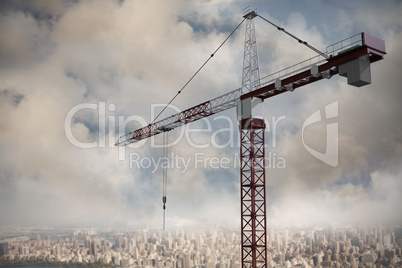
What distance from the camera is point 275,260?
56156mm

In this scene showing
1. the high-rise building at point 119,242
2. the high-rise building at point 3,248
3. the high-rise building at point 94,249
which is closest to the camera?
the high-rise building at point 3,248

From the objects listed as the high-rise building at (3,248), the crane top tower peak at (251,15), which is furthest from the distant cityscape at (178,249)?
the crane top tower peak at (251,15)

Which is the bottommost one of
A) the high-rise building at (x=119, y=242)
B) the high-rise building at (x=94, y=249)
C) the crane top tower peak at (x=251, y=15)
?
the high-rise building at (x=94, y=249)

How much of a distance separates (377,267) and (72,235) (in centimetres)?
4538

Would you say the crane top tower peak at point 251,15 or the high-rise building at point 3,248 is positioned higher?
the crane top tower peak at point 251,15

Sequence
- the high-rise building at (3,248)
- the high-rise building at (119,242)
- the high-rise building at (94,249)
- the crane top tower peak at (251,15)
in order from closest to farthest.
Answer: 1. the crane top tower peak at (251,15)
2. the high-rise building at (3,248)
3. the high-rise building at (94,249)
4. the high-rise building at (119,242)

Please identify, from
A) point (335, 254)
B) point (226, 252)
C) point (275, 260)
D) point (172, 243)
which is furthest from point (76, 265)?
point (335, 254)

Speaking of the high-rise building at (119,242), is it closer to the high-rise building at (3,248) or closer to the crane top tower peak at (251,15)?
the high-rise building at (3,248)

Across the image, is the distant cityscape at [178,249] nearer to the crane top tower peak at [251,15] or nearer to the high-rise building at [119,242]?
the high-rise building at [119,242]

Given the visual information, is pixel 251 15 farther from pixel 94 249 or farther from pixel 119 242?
pixel 94 249

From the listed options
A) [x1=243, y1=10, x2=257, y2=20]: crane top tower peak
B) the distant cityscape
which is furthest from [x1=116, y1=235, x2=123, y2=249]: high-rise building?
[x1=243, y1=10, x2=257, y2=20]: crane top tower peak

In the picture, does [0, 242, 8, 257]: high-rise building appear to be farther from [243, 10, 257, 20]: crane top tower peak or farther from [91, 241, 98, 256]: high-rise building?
[243, 10, 257, 20]: crane top tower peak

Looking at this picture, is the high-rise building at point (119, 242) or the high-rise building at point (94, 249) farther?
the high-rise building at point (119, 242)

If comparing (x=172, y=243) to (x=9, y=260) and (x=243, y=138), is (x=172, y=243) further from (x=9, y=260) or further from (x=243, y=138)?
(x=243, y=138)
